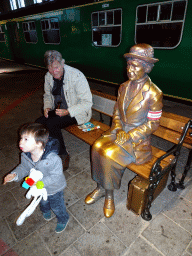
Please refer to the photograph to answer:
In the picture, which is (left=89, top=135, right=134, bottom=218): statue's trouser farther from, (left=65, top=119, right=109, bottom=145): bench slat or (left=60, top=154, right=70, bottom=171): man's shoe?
(left=60, top=154, right=70, bottom=171): man's shoe

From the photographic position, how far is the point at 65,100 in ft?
9.55

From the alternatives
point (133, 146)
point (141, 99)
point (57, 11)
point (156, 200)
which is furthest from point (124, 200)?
point (57, 11)

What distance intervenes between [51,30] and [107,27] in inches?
151

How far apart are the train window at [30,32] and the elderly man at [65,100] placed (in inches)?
351

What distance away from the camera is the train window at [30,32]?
Result: 9944 millimetres

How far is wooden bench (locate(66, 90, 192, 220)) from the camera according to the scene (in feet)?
6.32

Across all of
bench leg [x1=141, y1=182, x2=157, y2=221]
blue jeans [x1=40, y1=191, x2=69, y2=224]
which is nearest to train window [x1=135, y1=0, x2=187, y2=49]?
bench leg [x1=141, y1=182, x2=157, y2=221]

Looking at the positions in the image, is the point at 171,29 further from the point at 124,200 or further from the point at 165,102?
the point at 124,200

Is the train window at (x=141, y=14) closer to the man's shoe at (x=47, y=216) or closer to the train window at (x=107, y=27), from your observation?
the train window at (x=107, y=27)

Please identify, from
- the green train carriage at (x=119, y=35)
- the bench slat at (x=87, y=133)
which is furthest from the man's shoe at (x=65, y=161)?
the green train carriage at (x=119, y=35)

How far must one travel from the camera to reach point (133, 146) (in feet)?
6.53

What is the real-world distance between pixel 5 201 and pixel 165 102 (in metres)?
5.19

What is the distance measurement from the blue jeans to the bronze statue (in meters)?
0.49

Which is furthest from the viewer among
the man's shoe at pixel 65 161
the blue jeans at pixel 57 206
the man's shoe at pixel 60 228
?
the man's shoe at pixel 65 161
